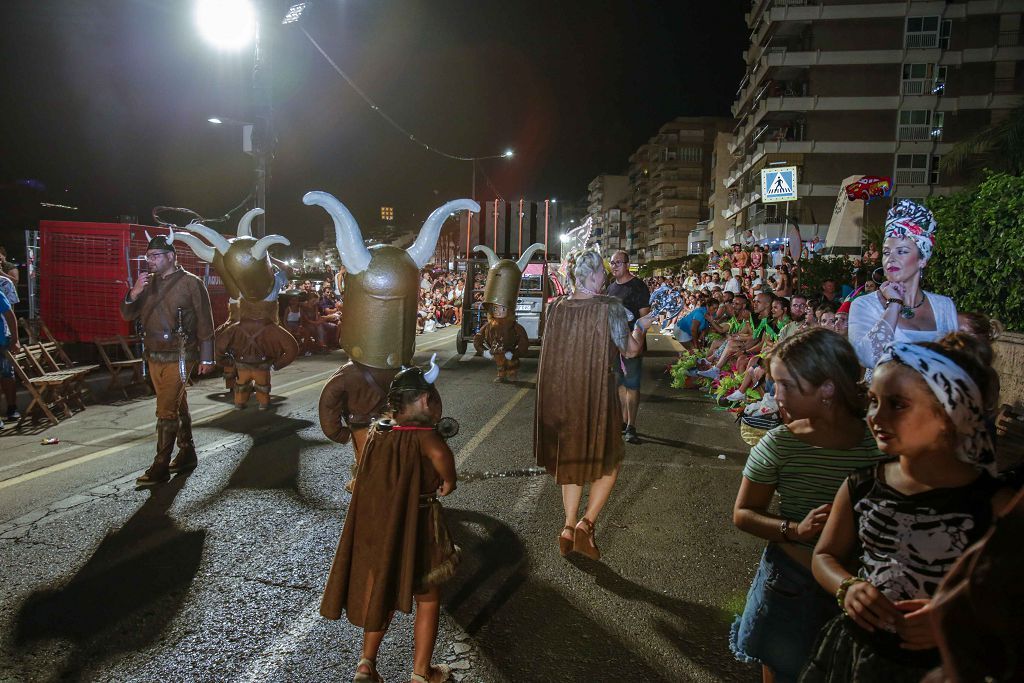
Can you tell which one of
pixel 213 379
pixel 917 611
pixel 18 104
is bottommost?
pixel 213 379

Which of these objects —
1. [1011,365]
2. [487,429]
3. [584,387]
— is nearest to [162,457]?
[487,429]

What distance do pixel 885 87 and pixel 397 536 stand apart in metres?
45.6

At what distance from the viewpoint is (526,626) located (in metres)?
3.28

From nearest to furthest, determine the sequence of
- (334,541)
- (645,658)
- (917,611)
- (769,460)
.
Answer: (917,611)
(769,460)
(645,658)
(334,541)

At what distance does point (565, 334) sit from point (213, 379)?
28.4ft

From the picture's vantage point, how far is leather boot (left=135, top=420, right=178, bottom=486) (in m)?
5.38

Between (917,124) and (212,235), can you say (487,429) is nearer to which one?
(212,235)

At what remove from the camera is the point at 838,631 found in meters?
1.81

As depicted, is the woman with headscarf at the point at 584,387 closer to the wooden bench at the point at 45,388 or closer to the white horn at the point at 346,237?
the white horn at the point at 346,237

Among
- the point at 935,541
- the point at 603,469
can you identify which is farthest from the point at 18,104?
the point at 935,541

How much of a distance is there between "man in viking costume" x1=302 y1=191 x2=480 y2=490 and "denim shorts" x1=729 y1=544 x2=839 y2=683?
2731 mm

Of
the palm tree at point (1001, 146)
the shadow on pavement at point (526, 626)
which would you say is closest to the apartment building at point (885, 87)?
the palm tree at point (1001, 146)

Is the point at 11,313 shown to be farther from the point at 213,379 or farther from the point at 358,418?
the point at 358,418

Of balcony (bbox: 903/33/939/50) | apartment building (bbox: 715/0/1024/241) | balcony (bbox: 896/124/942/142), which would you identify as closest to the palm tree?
apartment building (bbox: 715/0/1024/241)
